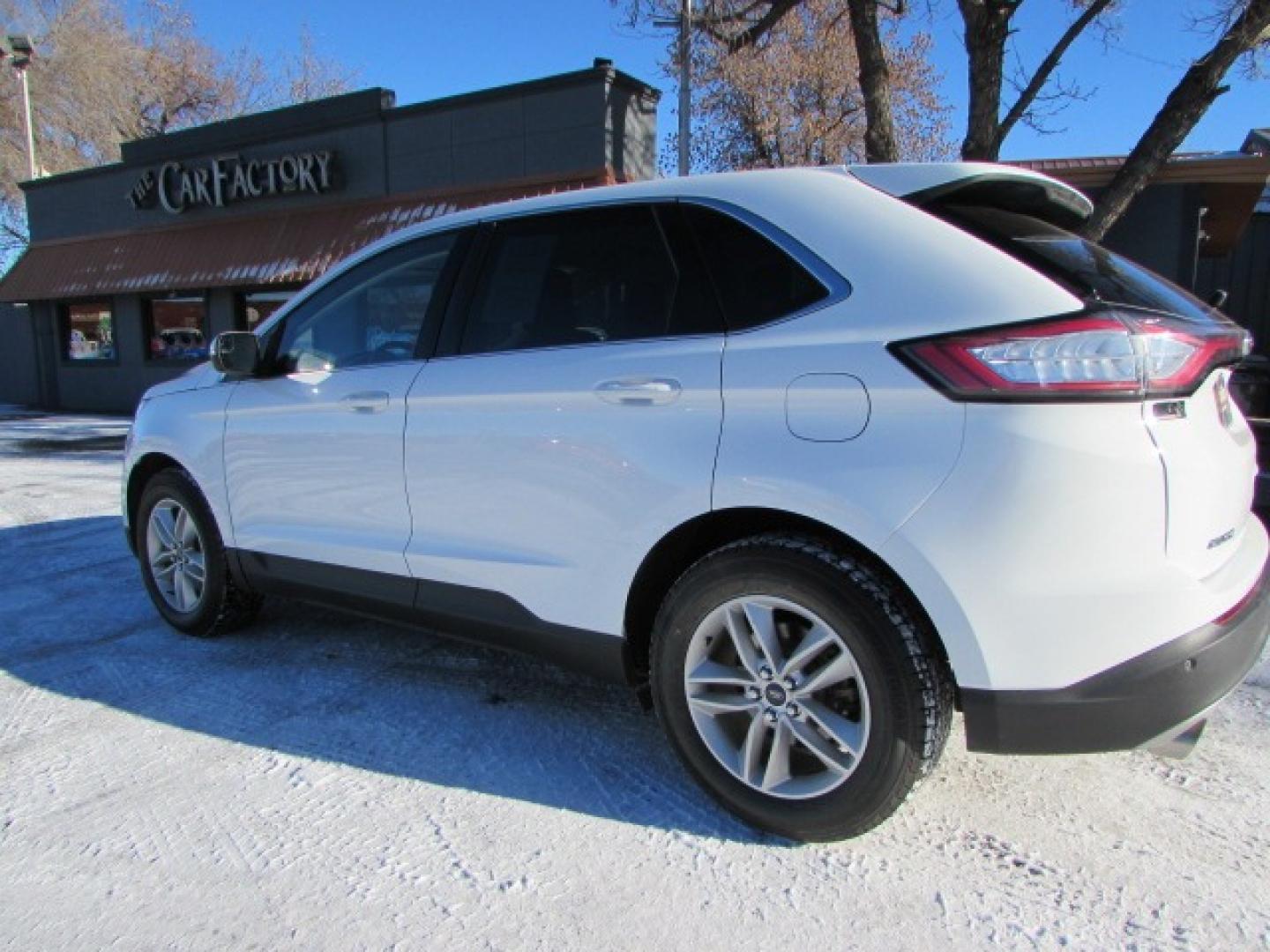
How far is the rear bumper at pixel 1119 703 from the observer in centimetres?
207

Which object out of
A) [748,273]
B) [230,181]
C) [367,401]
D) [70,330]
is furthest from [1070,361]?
[70,330]

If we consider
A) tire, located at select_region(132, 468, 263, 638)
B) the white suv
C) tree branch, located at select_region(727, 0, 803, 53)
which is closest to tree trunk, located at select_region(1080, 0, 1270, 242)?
tree branch, located at select_region(727, 0, 803, 53)

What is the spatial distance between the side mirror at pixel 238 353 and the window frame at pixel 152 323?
47.3ft

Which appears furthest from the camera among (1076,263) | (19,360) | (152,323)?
(19,360)

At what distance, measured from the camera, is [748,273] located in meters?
2.55

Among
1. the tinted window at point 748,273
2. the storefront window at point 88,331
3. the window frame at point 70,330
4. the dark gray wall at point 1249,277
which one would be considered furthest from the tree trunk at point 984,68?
the storefront window at point 88,331

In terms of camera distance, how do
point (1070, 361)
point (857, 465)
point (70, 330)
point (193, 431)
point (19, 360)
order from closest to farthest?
point (1070, 361) → point (857, 465) → point (193, 431) → point (70, 330) → point (19, 360)

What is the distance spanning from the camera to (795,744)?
8.16 feet

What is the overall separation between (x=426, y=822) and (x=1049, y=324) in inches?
82.9

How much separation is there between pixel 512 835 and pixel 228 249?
15.7 metres

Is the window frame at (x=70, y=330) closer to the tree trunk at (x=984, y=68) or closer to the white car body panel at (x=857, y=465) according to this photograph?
the tree trunk at (x=984, y=68)

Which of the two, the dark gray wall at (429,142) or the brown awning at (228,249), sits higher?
the dark gray wall at (429,142)

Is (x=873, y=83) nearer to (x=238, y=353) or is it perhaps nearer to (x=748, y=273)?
(x=238, y=353)

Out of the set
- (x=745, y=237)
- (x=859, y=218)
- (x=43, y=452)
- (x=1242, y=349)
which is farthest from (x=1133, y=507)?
(x=43, y=452)
